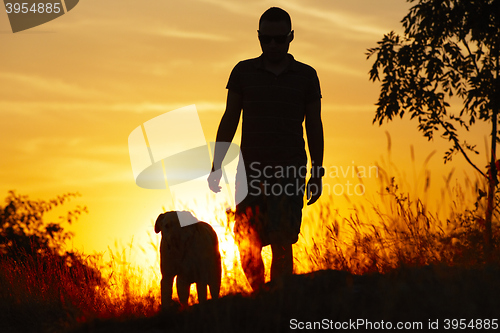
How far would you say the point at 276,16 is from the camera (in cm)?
477

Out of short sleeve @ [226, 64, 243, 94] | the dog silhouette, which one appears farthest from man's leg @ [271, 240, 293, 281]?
short sleeve @ [226, 64, 243, 94]

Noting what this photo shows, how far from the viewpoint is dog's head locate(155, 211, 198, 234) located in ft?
18.1

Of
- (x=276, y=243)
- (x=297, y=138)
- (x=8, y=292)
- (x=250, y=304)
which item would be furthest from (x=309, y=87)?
(x=8, y=292)

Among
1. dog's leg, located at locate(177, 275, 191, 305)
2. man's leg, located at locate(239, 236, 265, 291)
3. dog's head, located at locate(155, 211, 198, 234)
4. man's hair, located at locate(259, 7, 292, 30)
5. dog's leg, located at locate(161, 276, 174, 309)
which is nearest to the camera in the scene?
man's hair, located at locate(259, 7, 292, 30)

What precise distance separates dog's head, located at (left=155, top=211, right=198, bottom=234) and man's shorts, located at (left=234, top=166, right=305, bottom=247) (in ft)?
2.79

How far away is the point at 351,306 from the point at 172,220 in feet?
7.81

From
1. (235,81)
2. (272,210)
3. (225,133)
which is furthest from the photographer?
(225,133)

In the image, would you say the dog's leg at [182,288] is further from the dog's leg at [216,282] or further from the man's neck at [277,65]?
the man's neck at [277,65]

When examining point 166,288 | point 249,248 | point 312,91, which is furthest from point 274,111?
point 166,288

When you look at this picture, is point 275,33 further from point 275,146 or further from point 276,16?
point 275,146

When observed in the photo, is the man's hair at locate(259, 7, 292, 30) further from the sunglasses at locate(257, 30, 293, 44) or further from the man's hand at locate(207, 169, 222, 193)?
the man's hand at locate(207, 169, 222, 193)

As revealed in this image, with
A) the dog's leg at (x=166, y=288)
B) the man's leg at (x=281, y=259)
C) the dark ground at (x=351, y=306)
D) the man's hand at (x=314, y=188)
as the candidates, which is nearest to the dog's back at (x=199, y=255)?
the dog's leg at (x=166, y=288)

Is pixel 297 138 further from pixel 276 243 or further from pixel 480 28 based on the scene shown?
pixel 480 28

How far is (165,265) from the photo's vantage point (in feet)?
17.7
